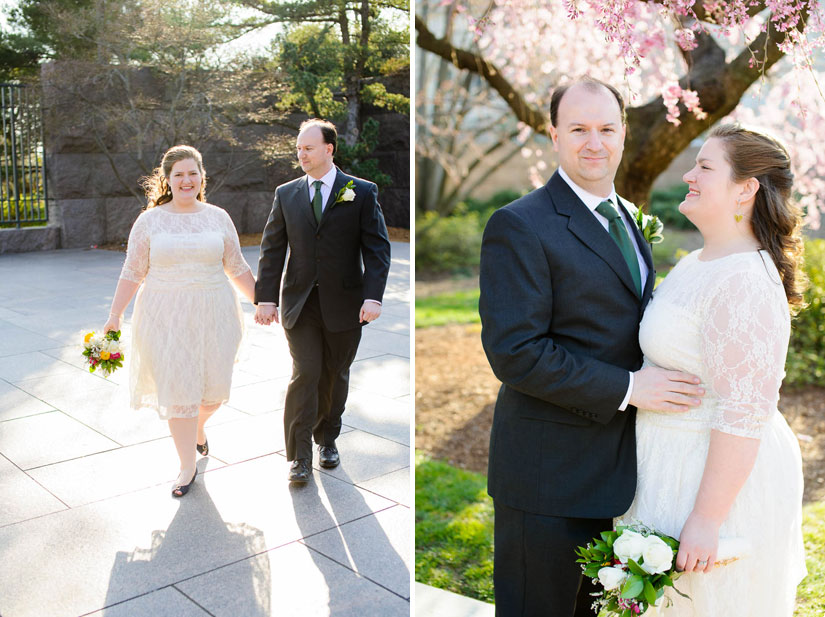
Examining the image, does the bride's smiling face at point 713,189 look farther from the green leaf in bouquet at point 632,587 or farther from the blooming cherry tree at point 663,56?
the blooming cherry tree at point 663,56

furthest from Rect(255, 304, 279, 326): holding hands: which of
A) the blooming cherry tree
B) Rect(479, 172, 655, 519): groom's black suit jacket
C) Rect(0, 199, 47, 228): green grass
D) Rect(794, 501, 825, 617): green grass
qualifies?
Rect(0, 199, 47, 228): green grass

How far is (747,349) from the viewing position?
188 cm

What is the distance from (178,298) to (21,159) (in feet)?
8.98

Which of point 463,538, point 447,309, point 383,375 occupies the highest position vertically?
point 383,375

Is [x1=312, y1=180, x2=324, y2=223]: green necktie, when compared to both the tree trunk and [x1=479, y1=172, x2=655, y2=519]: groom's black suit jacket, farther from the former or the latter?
the tree trunk

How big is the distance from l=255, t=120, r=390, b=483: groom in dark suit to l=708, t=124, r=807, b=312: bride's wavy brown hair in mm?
1949

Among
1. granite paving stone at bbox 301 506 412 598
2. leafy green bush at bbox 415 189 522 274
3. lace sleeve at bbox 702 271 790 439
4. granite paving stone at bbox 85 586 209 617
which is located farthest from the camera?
leafy green bush at bbox 415 189 522 274

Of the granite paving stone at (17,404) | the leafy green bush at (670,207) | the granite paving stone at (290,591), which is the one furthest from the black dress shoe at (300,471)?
the leafy green bush at (670,207)

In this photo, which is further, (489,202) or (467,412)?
(489,202)

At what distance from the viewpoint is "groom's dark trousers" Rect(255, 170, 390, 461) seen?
12.0 feet

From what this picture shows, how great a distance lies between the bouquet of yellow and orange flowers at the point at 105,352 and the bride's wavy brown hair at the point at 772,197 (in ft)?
9.54

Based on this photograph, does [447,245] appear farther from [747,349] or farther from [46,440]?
[747,349]

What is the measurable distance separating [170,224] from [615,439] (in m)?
2.39

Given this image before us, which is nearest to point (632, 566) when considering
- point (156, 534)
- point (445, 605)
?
point (445, 605)
